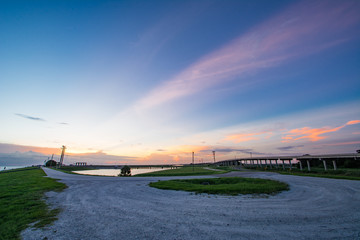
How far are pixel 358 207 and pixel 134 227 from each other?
46.0ft

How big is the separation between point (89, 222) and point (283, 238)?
8.83 metres

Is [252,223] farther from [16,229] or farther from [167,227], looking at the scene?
[16,229]

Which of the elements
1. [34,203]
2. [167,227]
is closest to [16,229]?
[34,203]

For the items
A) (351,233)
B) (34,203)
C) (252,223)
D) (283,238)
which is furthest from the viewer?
(34,203)

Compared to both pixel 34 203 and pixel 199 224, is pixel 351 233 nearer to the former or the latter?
pixel 199 224

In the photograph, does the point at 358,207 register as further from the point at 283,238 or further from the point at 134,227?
the point at 134,227

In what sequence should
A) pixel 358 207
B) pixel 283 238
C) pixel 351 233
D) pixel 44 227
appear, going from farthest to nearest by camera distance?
pixel 358 207
pixel 44 227
pixel 351 233
pixel 283 238

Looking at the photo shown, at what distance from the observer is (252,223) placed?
7406mm

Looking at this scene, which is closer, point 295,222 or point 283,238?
point 283,238

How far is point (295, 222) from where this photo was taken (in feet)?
24.4

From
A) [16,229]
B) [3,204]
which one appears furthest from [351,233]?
[3,204]

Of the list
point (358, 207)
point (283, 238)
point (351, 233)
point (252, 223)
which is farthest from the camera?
point (358, 207)

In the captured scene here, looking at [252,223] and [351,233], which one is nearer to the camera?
[351,233]

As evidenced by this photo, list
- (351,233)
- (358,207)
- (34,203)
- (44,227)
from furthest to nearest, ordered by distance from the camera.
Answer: (34,203), (358,207), (44,227), (351,233)
